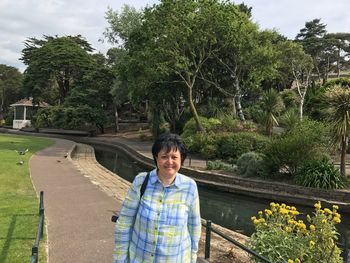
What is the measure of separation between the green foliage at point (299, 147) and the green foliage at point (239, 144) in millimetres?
5336

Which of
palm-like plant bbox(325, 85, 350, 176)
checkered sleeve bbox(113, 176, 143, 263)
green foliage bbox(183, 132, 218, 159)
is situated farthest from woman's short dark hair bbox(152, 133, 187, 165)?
green foliage bbox(183, 132, 218, 159)

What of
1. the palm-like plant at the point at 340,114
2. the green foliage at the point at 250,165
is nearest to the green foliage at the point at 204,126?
the green foliage at the point at 250,165

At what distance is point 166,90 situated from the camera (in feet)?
111

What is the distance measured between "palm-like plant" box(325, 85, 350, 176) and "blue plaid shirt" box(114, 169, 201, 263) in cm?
1274

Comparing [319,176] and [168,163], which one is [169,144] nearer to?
[168,163]

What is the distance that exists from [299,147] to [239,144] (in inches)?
251

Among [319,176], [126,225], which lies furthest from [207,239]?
[319,176]

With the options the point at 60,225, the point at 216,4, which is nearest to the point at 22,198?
the point at 60,225

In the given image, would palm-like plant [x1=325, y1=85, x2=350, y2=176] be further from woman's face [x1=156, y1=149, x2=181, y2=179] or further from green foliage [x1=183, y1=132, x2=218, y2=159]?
woman's face [x1=156, y1=149, x2=181, y2=179]

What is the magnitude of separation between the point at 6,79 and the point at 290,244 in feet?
268

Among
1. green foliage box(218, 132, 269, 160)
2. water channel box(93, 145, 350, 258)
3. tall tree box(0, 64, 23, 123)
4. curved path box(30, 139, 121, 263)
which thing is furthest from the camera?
tall tree box(0, 64, 23, 123)

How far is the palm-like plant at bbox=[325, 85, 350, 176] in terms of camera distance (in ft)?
46.9

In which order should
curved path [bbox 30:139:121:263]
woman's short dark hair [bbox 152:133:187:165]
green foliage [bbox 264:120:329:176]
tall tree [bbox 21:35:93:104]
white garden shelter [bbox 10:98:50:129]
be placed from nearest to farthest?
1. woman's short dark hair [bbox 152:133:187:165]
2. curved path [bbox 30:139:121:263]
3. green foliage [bbox 264:120:329:176]
4. tall tree [bbox 21:35:93:104]
5. white garden shelter [bbox 10:98:50:129]

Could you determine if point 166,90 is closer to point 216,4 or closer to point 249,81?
point 249,81
